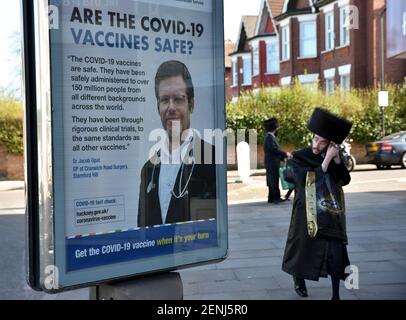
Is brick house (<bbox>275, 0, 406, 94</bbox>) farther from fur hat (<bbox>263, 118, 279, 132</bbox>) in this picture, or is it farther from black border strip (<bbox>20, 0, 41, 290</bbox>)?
black border strip (<bbox>20, 0, 41, 290</bbox>)

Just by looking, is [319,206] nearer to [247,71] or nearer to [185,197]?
[185,197]

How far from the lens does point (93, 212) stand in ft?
8.24

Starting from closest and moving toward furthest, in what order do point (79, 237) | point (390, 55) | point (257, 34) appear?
point (79, 237) < point (390, 55) < point (257, 34)

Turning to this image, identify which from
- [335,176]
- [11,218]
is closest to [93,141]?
[335,176]

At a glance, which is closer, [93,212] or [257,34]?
[93,212]

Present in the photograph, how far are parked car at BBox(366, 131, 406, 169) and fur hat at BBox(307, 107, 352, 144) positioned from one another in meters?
17.9

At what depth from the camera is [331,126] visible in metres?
5.22

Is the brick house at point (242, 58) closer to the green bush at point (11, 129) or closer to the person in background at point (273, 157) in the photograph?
the green bush at point (11, 129)

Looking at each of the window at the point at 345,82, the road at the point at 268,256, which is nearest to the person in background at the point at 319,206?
the road at the point at 268,256

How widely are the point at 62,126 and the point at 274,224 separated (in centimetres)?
835

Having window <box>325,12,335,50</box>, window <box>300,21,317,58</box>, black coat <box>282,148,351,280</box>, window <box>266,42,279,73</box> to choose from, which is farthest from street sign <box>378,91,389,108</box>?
black coat <box>282,148,351,280</box>

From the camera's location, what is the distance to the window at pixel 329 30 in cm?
3381
